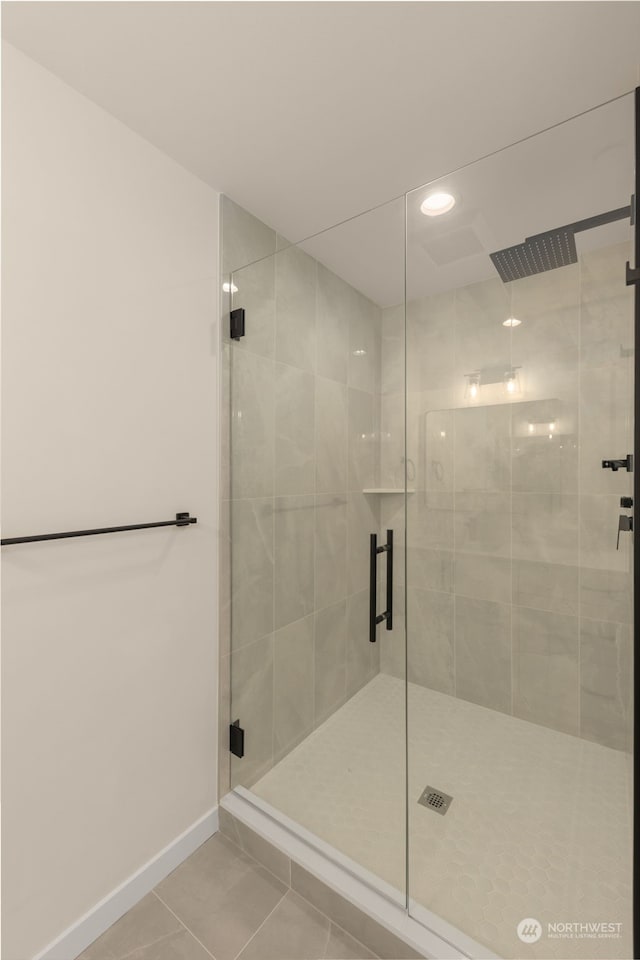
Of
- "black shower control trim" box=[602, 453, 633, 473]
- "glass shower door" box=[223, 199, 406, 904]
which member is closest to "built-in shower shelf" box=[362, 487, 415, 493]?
"glass shower door" box=[223, 199, 406, 904]

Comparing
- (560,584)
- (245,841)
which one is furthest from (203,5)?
(245,841)

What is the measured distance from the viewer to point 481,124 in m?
1.23

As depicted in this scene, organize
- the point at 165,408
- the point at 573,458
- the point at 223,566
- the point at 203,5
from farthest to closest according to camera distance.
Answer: the point at 223,566
the point at 165,408
the point at 573,458
the point at 203,5

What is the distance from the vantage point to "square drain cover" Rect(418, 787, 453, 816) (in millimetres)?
1240

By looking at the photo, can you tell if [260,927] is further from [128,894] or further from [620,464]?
[620,464]

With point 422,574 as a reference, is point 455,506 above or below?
above

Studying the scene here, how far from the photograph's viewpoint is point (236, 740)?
1.55 m

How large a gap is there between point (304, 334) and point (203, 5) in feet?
2.75

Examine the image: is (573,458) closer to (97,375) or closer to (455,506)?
(455,506)

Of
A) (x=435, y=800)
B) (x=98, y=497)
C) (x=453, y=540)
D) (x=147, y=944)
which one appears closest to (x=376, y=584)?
(x=453, y=540)

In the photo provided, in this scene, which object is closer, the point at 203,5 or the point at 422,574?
the point at 203,5

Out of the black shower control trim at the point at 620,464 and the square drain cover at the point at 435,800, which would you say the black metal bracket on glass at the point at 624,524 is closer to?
the black shower control trim at the point at 620,464

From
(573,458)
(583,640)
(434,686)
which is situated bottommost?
(434,686)

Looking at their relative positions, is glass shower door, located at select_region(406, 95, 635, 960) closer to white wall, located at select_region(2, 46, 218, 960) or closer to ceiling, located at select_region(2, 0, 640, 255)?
ceiling, located at select_region(2, 0, 640, 255)
